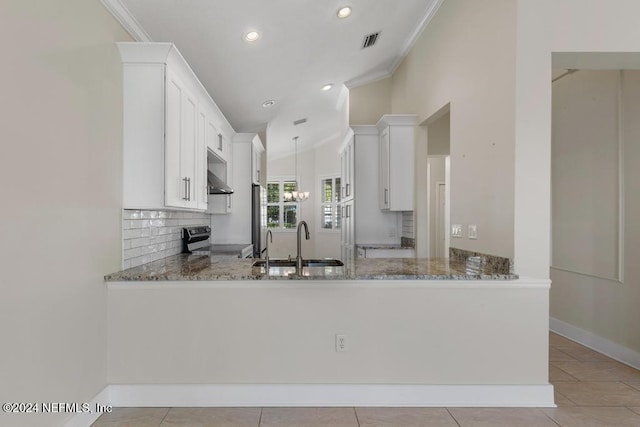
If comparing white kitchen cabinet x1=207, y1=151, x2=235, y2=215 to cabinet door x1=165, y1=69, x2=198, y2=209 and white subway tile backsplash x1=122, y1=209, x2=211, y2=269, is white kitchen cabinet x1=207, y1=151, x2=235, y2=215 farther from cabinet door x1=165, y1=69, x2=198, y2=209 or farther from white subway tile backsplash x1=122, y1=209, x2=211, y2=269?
cabinet door x1=165, y1=69, x2=198, y2=209

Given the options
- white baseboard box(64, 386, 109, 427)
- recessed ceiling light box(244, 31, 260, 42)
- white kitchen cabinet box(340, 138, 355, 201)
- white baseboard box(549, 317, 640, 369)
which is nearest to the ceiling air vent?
white kitchen cabinet box(340, 138, 355, 201)

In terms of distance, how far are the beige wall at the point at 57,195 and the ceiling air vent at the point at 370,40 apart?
262 cm

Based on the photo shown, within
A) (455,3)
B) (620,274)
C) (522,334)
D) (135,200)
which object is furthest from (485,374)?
(455,3)

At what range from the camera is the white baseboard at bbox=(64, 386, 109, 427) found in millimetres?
1955

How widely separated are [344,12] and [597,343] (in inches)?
157

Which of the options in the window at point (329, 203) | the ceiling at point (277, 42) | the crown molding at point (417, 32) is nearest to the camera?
the ceiling at point (277, 42)

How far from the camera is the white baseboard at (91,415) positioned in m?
1.95

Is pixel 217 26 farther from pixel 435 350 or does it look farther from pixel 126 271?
pixel 435 350

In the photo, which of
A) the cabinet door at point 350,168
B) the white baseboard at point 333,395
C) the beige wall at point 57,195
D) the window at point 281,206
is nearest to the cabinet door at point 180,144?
the beige wall at point 57,195

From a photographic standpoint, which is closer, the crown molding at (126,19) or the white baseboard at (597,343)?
the crown molding at (126,19)

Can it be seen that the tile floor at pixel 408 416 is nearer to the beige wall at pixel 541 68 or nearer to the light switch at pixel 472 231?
the beige wall at pixel 541 68

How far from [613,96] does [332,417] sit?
3.71m

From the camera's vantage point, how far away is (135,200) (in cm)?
244

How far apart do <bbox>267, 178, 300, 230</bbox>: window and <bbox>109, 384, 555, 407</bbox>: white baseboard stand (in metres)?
7.27
